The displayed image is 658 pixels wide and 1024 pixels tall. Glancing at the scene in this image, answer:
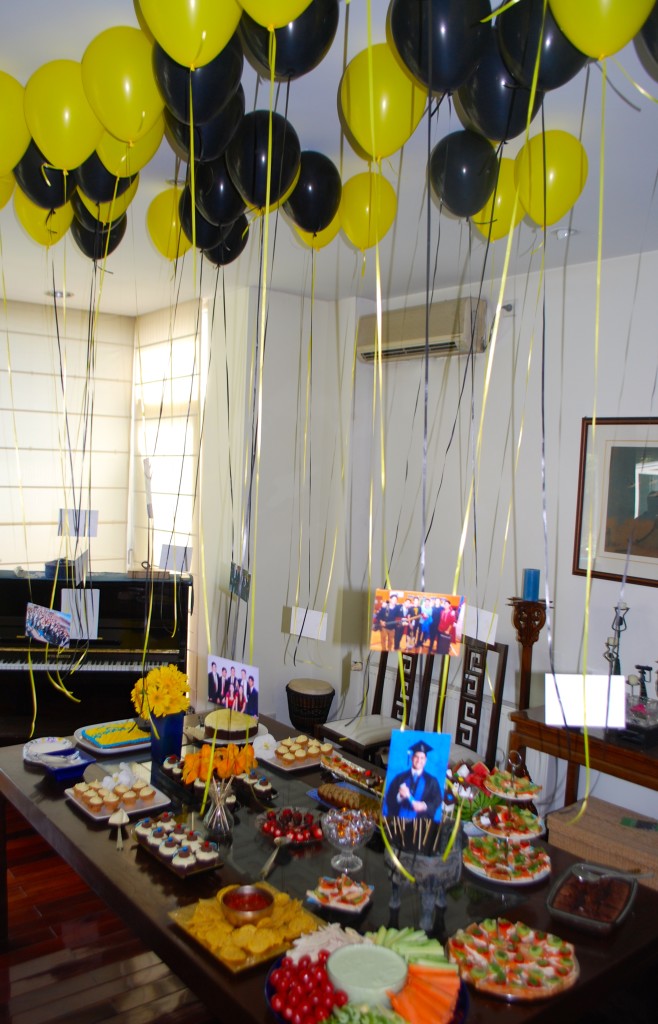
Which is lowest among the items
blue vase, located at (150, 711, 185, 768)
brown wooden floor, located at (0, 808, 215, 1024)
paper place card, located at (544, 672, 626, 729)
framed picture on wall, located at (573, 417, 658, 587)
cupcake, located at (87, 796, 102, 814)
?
brown wooden floor, located at (0, 808, 215, 1024)

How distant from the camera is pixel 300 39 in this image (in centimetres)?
147

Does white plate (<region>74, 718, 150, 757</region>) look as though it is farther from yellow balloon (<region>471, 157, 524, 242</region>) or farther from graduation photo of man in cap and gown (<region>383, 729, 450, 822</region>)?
yellow balloon (<region>471, 157, 524, 242</region>)

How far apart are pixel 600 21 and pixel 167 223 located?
5.26 ft

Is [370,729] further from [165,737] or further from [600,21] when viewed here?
[600,21]

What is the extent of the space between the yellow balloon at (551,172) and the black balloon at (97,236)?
126 cm

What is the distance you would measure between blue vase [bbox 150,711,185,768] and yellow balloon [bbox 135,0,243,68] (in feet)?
5.58

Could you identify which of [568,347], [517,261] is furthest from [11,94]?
[568,347]

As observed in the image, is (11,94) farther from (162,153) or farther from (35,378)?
(35,378)

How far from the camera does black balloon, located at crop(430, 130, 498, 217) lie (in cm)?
192

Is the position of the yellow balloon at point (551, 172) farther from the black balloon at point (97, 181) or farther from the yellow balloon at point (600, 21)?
the black balloon at point (97, 181)

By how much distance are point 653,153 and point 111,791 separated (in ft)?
7.47

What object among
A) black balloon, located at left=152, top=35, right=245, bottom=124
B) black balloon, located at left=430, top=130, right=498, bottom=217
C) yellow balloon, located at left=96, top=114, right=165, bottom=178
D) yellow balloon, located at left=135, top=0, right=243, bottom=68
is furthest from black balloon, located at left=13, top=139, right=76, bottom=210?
black balloon, located at left=430, top=130, right=498, bottom=217

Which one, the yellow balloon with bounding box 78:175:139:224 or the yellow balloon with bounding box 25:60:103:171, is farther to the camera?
the yellow balloon with bounding box 78:175:139:224

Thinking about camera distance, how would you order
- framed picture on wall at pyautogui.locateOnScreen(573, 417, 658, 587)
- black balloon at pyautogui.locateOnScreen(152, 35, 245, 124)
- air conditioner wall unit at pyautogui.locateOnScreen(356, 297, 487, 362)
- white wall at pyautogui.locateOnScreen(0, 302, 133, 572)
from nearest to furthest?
black balloon at pyautogui.locateOnScreen(152, 35, 245, 124) < framed picture on wall at pyautogui.locateOnScreen(573, 417, 658, 587) < air conditioner wall unit at pyautogui.locateOnScreen(356, 297, 487, 362) < white wall at pyautogui.locateOnScreen(0, 302, 133, 572)
